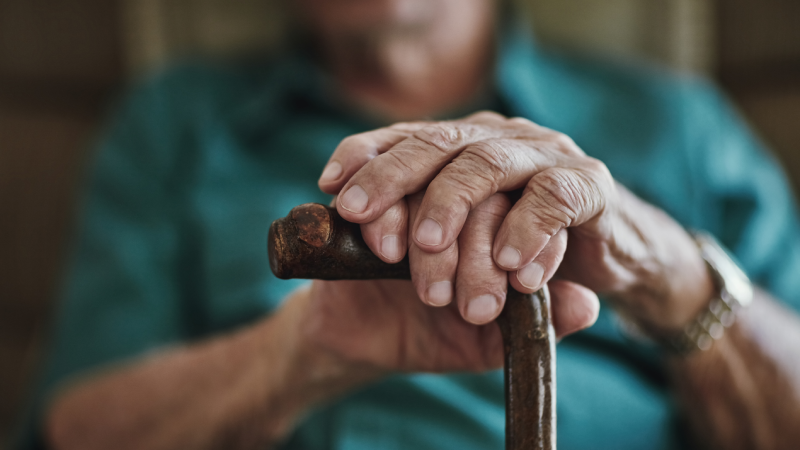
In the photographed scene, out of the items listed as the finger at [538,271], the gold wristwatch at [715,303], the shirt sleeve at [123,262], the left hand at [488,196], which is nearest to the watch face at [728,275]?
the gold wristwatch at [715,303]

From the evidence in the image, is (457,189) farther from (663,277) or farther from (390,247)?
(663,277)

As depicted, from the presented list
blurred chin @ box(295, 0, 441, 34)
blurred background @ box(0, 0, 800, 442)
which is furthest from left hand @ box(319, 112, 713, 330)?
blurred background @ box(0, 0, 800, 442)

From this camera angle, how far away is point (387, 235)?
11.0 inches

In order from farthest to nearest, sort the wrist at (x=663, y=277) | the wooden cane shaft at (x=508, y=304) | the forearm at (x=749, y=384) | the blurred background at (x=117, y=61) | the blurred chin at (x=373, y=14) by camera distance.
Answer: the blurred background at (x=117, y=61) → the blurred chin at (x=373, y=14) → the forearm at (x=749, y=384) → the wrist at (x=663, y=277) → the wooden cane shaft at (x=508, y=304)

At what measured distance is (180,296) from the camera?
2.18 ft

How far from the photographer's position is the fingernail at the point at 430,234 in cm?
27

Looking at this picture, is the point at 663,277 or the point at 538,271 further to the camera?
the point at 663,277

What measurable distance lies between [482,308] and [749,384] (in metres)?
0.42

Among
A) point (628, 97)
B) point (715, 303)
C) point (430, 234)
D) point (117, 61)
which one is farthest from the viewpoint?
point (117, 61)

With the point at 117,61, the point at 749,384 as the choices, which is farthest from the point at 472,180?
the point at 117,61

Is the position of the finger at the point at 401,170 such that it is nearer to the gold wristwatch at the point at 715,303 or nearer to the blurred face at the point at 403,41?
the gold wristwatch at the point at 715,303

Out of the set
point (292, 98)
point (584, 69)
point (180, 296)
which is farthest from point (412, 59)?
point (180, 296)

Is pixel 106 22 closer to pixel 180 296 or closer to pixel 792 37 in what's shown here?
pixel 180 296

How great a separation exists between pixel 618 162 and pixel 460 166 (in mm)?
426
